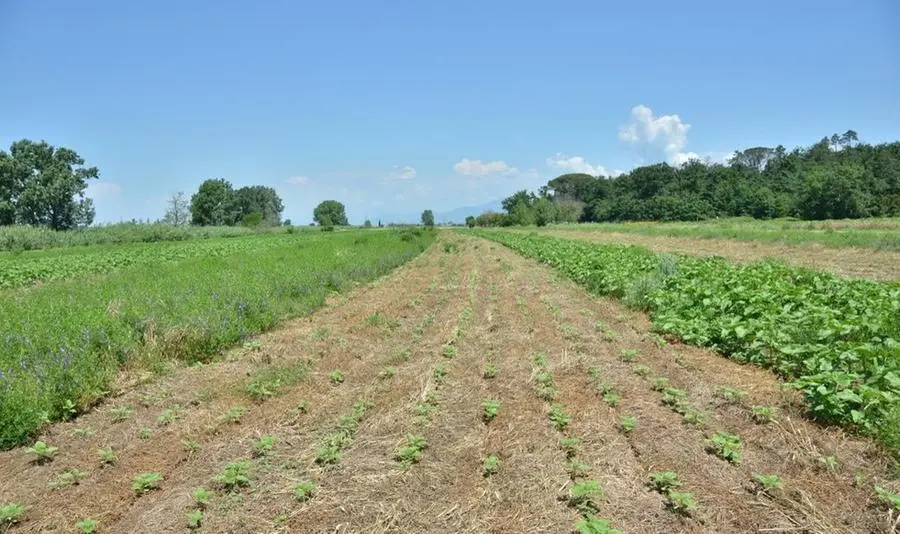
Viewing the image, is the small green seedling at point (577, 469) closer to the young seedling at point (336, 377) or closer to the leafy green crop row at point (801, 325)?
the leafy green crop row at point (801, 325)

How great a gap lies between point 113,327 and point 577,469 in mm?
6864

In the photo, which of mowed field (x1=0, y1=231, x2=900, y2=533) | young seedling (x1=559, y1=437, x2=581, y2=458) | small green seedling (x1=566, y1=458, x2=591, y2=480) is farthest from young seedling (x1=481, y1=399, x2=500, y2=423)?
small green seedling (x1=566, y1=458, x2=591, y2=480)

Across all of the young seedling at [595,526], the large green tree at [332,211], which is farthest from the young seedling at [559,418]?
the large green tree at [332,211]

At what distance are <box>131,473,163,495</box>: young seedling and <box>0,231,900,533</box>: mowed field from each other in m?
0.02

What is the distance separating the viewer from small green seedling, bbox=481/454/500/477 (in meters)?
4.15

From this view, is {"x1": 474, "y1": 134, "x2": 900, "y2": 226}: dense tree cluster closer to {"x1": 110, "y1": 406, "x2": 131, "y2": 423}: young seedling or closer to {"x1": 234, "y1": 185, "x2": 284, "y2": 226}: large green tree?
{"x1": 234, "y1": 185, "x2": 284, "y2": 226}: large green tree

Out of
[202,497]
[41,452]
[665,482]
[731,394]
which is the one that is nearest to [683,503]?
[665,482]

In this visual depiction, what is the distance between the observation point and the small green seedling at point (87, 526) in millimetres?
3404

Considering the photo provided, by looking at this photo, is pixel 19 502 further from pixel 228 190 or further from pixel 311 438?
pixel 228 190

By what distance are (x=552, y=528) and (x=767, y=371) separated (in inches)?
181

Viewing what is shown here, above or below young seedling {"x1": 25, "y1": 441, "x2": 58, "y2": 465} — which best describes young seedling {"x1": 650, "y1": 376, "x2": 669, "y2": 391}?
below

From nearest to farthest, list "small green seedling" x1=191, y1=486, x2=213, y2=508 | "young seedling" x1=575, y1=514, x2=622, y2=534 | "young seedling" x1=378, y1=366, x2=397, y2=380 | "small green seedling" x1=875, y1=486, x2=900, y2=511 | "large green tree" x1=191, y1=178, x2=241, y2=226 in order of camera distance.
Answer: "young seedling" x1=575, y1=514, x2=622, y2=534, "small green seedling" x1=875, y1=486, x2=900, y2=511, "small green seedling" x1=191, y1=486, x2=213, y2=508, "young seedling" x1=378, y1=366, x2=397, y2=380, "large green tree" x1=191, y1=178, x2=241, y2=226

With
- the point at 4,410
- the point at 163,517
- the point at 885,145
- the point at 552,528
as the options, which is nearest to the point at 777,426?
the point at 552,528

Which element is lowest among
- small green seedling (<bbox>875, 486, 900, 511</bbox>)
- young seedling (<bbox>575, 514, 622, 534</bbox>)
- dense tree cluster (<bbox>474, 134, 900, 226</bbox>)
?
small green seedling (<bbox>875, 486, 900, 511</bbox>)
